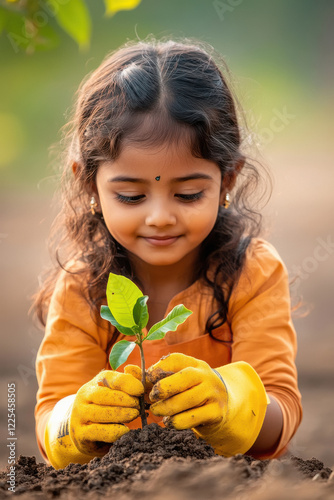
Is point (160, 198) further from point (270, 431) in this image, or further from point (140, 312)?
point (270, 431)

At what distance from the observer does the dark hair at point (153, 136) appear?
78.8 inches

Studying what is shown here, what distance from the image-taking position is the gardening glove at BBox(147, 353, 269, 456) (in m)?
1.57

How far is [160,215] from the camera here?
188 centimetres

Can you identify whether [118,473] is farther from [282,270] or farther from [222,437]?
[282,270]

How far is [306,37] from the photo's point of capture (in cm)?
808

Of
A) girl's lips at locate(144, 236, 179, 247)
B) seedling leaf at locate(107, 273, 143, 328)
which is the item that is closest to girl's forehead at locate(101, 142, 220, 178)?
girl's lips at locate(144, 236, 179, 247)

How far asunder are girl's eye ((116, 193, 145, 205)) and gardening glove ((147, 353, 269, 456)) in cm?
54

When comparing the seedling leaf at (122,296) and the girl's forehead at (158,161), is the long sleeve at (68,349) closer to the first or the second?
the girl's forehead at (158,161)

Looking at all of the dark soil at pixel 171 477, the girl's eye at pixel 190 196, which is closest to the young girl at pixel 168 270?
the girl's eye at pixel 190 196

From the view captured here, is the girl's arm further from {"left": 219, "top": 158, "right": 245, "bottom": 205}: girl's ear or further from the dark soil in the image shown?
{"left": 219, "top": 158, "right": 245, "bottom": 205}: girl's ear

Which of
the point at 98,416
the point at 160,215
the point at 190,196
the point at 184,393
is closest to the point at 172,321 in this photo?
the point at 184,393

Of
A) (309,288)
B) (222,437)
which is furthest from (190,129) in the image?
(309,288)

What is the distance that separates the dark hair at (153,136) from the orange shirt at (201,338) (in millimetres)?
48

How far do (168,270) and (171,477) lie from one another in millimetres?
1194
